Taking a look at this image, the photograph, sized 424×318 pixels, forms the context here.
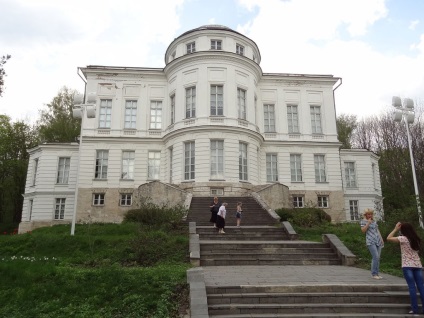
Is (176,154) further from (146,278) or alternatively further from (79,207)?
(146,278)

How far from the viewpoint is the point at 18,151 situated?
40.4 meters

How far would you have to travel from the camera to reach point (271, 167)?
94.5 ft

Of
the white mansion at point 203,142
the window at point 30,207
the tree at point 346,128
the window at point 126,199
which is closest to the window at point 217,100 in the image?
the white mansion at point 203,142

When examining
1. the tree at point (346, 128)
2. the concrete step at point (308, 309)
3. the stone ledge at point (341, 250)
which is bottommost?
the concrete step at point (308, 309)

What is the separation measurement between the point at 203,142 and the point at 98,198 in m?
9.77

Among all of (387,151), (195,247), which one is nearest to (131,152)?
(195,247)

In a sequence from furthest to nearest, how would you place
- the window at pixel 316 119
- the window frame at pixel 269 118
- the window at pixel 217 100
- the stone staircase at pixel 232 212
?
the window at pixel 316 119
the window frame at pixel 269 118
the window at pixel 217 100
the stone staircase at pixel 232 212

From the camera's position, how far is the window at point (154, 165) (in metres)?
28.0

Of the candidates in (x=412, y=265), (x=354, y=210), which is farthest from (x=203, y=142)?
(x=412, y=265)

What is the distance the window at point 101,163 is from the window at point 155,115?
177 inches

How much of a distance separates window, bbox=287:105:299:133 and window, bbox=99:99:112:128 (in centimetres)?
1548

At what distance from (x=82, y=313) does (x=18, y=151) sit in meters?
39.2

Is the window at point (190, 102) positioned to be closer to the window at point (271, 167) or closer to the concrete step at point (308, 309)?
the window at point (271, 167)

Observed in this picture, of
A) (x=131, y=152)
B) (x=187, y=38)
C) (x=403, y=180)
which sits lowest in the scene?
(x=403, y=180)
